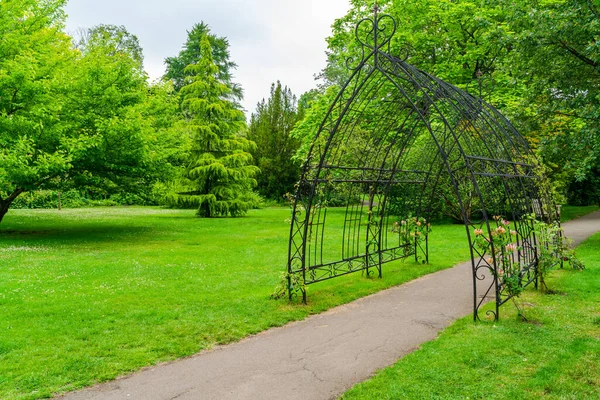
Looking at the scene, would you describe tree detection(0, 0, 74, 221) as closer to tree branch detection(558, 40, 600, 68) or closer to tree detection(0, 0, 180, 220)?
tree detection(0, 0, 180, 220)

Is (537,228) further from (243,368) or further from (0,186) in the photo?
(0,186)

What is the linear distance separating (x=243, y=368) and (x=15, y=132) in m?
11.9

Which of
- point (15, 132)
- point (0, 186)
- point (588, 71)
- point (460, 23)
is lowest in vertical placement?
point (0, 186)

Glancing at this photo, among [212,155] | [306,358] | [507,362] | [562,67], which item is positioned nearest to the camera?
[507,362]

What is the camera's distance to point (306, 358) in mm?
4418

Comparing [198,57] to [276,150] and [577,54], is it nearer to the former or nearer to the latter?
[276,150]

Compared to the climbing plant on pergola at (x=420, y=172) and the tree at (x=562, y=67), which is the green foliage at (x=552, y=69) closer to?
the tree at (x=562, y=67)

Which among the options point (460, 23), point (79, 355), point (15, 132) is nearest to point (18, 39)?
point (15, 132)

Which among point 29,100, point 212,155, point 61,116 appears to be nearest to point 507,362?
point 61,116

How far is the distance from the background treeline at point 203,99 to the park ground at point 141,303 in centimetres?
279

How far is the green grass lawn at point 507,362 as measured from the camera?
11.7ft

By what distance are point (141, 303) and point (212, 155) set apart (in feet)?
56.5

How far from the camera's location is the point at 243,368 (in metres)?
4.18

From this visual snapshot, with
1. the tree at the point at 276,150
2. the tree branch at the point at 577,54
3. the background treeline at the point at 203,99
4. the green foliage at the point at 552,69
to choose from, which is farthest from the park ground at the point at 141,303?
→ the tree at the point at 276,150
